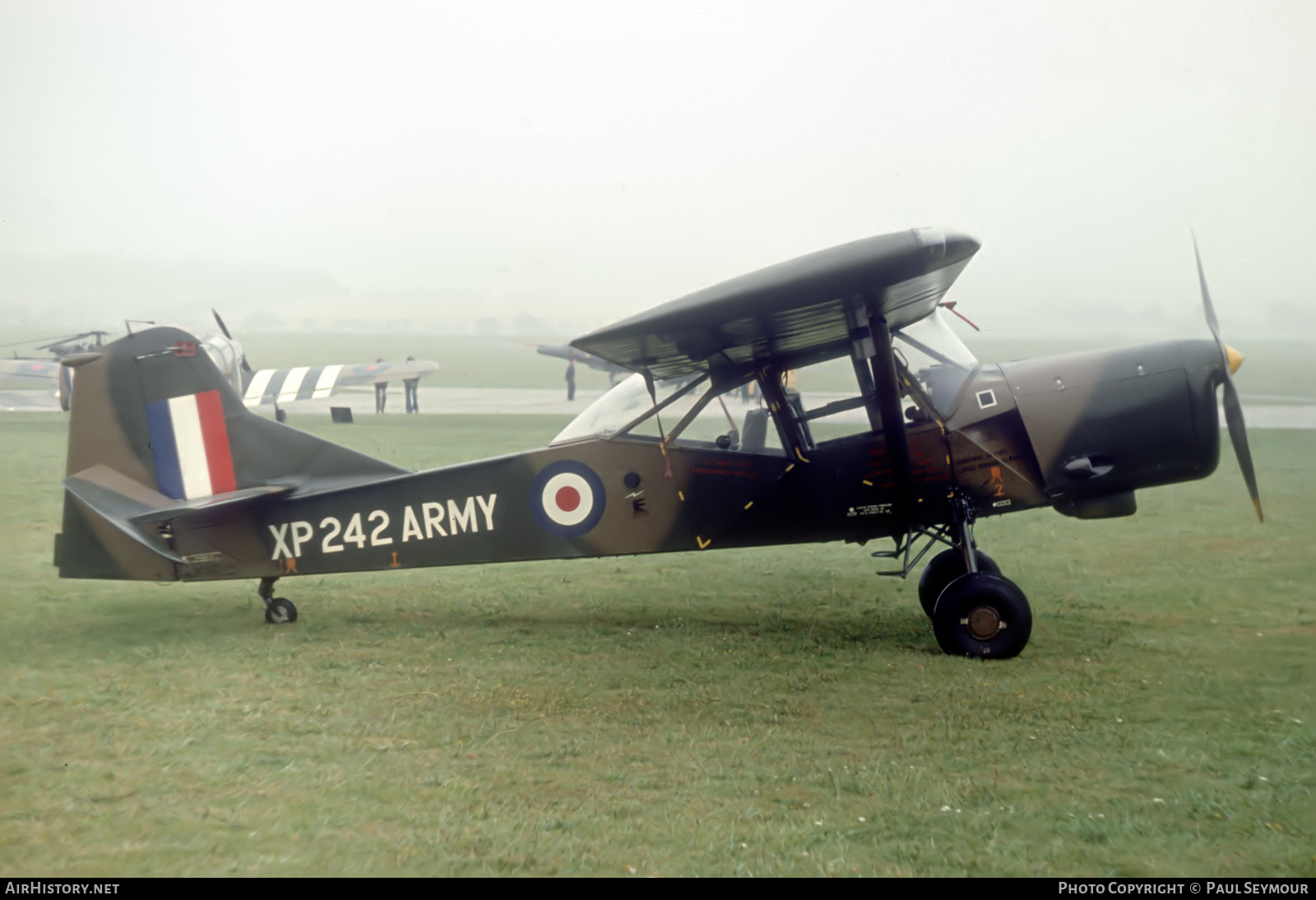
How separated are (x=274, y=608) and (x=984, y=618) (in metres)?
4.18

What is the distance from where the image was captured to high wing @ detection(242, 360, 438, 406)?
17.1m

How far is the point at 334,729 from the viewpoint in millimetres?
4180

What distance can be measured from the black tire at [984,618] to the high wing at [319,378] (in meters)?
13.5

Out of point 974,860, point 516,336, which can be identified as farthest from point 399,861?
point 516,336

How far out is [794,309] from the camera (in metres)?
4.70

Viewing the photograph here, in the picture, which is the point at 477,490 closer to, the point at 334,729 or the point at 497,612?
the point at 497,612

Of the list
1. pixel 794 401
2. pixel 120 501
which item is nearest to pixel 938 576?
pixel 794 401

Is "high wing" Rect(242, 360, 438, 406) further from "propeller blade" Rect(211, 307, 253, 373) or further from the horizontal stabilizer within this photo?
the horizontal stabilizer

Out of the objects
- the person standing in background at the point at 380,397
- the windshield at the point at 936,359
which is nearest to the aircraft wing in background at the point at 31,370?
the windshield at the point at 936,359

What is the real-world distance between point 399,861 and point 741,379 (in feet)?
11.4

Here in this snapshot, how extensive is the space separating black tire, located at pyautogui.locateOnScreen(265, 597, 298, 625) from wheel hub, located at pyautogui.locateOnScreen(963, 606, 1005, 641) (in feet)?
13.1

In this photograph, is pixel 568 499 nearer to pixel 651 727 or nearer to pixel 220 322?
pixel 651 727

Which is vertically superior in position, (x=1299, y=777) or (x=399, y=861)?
(x=399, y=861)

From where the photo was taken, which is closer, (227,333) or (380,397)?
(227,333)
